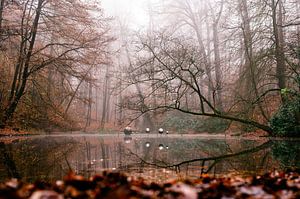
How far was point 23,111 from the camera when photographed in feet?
57.0

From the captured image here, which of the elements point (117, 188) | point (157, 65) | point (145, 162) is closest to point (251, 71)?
point (157, 65)

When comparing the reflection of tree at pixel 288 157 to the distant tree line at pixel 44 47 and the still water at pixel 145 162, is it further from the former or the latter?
the distant tree line at pixel 44 47

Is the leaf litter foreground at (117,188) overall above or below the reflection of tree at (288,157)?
above

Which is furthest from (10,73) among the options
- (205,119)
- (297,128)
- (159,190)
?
(159,190)

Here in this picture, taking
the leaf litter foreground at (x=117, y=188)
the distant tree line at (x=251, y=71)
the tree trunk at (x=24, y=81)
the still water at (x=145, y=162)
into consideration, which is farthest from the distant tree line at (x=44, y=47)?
the leaf litter foreground at (x=117, y=188)

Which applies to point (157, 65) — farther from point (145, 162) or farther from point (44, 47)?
point (145, 162)

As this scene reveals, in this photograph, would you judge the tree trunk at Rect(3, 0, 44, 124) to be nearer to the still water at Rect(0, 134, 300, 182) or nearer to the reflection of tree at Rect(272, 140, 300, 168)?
the still water at Rect(0, 134, 300, 182)

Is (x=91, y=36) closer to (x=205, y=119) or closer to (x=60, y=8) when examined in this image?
(x=60, y=8)

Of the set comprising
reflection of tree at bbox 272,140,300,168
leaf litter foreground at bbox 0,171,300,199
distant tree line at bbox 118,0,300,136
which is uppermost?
distant tree line at bbox 118,0,300,136

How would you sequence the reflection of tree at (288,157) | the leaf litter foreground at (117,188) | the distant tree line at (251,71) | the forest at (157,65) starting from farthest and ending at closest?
the forest at (157,65) → the distant tree line at (251,71) → the reflection of tree at (288,157) → the leaf litter foreground at (117,188)

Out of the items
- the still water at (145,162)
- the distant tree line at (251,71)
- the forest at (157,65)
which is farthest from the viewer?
the forest at (157,65)

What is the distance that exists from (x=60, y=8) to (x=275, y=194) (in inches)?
587

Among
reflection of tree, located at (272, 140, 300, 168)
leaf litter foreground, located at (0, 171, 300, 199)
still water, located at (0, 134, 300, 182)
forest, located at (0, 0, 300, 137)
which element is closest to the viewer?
leaf litter foreground, located at (0, 171, 300, 199)

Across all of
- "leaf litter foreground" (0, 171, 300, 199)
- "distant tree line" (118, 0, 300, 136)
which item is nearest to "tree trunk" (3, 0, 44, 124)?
"distant tree line" (118, 0, 300, 136)
